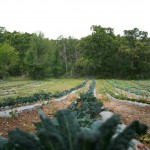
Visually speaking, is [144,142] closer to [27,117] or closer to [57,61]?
[27,117]

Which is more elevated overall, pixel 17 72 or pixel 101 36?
pixel 101 36

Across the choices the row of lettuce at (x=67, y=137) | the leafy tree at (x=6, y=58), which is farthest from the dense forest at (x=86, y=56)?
the row of lettuce at (x=67, y=137)

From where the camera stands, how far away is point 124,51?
2901 inches

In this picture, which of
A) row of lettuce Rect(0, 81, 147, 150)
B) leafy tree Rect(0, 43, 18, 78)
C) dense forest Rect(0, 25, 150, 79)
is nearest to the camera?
row of lettuce Rect(0, 81, 147, 150)

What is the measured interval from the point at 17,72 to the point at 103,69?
2071 centimetres

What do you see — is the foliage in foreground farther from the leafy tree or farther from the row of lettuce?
the leafy tree

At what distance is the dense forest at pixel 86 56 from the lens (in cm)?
6981

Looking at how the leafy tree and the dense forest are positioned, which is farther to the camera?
the dense forest

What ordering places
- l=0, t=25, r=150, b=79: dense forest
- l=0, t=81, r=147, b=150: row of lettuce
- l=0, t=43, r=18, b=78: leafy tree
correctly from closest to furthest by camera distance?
l=0, t=81, r=147, b=150: row of lettuce, l=0, t=43, r=18, b=78: leafy tree, l=0, t=25, r=150, b=79: dense forest

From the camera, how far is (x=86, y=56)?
80500mm

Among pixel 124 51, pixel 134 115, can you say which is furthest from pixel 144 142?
pixel 124 51

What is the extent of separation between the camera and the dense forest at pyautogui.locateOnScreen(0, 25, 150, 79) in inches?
2749

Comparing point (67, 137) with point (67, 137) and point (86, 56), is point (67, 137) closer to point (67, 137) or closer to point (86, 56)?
point (67, 137)

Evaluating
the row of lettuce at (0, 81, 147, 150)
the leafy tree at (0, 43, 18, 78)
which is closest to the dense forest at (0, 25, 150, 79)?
the leafy tree at (0, 43, 18, 78)
